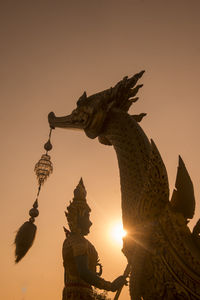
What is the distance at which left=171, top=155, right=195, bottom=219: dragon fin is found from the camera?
7.63 feet

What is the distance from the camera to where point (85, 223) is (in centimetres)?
423

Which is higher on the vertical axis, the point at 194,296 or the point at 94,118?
the point at 94,118

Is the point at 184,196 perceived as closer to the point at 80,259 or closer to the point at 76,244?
the point at 80,259

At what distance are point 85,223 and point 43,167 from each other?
135cm

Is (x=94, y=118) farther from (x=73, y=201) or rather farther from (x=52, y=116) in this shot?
(x=73, y=201)

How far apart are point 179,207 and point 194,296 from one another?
66 cm

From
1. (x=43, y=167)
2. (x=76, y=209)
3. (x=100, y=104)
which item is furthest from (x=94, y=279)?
(x=43, y=167)

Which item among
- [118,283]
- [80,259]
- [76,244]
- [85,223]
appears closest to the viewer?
[118,283]

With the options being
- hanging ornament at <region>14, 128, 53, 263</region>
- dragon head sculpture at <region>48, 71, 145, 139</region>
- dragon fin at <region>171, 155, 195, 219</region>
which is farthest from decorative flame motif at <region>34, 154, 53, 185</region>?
dragon fin at <region>171, 155, 195, 219</region>

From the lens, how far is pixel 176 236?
7.02 ft

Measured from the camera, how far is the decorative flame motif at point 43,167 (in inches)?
198

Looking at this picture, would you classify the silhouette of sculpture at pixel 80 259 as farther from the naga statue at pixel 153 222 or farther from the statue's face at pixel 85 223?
the naga statue at pixel 153 222

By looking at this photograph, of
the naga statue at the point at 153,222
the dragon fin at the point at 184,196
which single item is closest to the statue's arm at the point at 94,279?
the naga statue at the point at 153,222

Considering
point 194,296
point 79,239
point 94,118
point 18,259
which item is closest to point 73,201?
point 79,239
